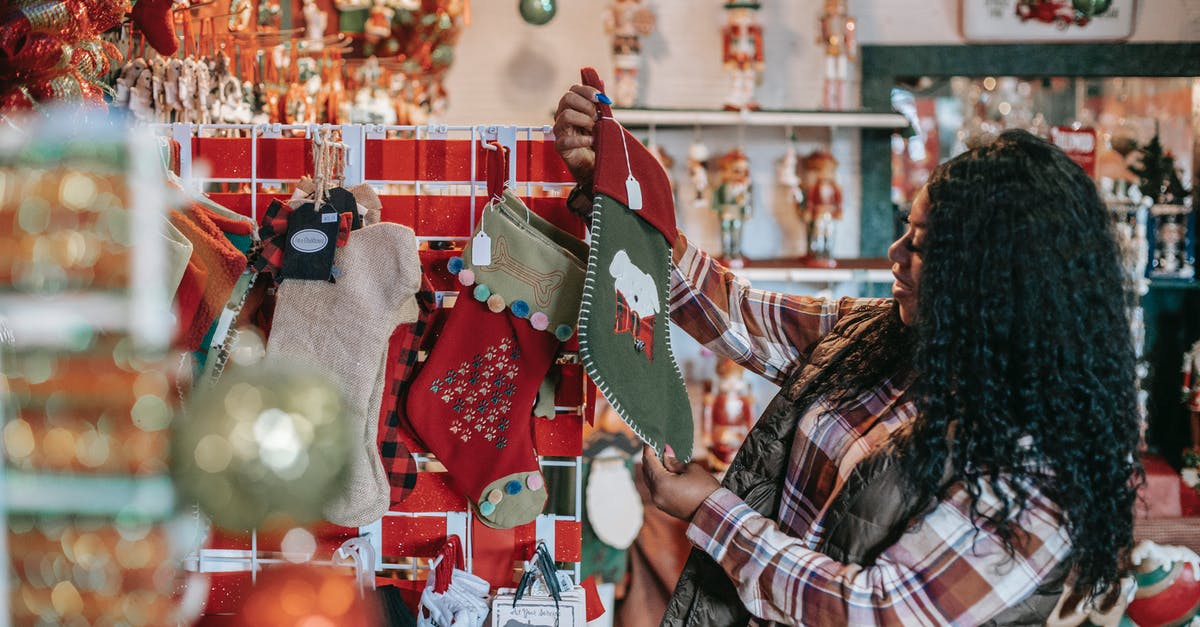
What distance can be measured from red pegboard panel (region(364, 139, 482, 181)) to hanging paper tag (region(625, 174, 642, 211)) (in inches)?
11.1

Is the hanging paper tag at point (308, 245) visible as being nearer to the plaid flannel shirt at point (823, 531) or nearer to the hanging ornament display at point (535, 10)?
the plaid flannel shirt at point (823, 531)

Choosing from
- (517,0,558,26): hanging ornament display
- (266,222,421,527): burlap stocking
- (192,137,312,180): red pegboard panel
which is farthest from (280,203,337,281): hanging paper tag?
(517,0,558,26): hanging ornament display

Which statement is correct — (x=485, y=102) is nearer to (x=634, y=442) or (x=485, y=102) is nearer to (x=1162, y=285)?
(x=634, y=442)

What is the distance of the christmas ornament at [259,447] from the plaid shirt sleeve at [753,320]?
3.85 ft

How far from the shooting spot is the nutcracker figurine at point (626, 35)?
380 cm

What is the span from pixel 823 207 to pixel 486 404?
260 cm

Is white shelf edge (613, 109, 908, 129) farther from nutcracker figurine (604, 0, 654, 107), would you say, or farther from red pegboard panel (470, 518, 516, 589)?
red pegboard panel (470, 518, 516, 589)

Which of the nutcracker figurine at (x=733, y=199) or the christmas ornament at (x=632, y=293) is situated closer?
the christmas ornament at (x=632, y=293)

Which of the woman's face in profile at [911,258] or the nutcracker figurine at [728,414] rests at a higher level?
the woman's face in profile at [911,258]

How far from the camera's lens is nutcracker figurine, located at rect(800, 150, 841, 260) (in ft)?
12.6

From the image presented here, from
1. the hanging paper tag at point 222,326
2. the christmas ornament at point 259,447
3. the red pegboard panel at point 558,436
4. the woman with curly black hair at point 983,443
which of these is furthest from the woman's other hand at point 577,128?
the christmas ornament at point 259,447

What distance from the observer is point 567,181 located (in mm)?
1528

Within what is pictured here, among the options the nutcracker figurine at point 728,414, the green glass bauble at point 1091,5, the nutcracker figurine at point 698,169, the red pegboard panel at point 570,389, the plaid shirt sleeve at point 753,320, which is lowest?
the nutcracker figurine at point 728,414

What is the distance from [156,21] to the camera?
1.40 m
